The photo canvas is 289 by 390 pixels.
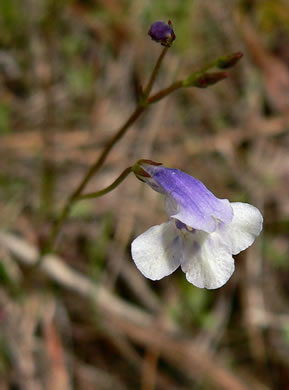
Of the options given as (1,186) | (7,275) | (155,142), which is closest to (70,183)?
(1,186)

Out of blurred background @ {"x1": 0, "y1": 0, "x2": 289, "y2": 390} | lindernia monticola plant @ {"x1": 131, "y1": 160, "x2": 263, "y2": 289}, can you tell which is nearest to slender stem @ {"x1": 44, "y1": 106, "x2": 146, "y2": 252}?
lindernia monticola plant @ {"x1": 131, "y1": 160, "x2": 263, "y2": 289}

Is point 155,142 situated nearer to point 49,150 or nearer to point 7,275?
point 49,150

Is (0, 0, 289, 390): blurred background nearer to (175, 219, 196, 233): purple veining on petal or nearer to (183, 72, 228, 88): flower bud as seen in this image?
(175, 219, 196, 233): purple veining on petal

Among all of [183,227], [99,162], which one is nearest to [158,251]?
[183,227]

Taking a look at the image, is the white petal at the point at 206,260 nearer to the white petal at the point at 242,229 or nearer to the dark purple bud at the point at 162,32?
the white petal at the point at 242,229

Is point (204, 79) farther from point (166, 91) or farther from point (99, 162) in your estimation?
point (99, 162)

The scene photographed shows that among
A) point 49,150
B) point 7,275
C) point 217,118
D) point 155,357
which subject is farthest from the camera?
point 217,118
